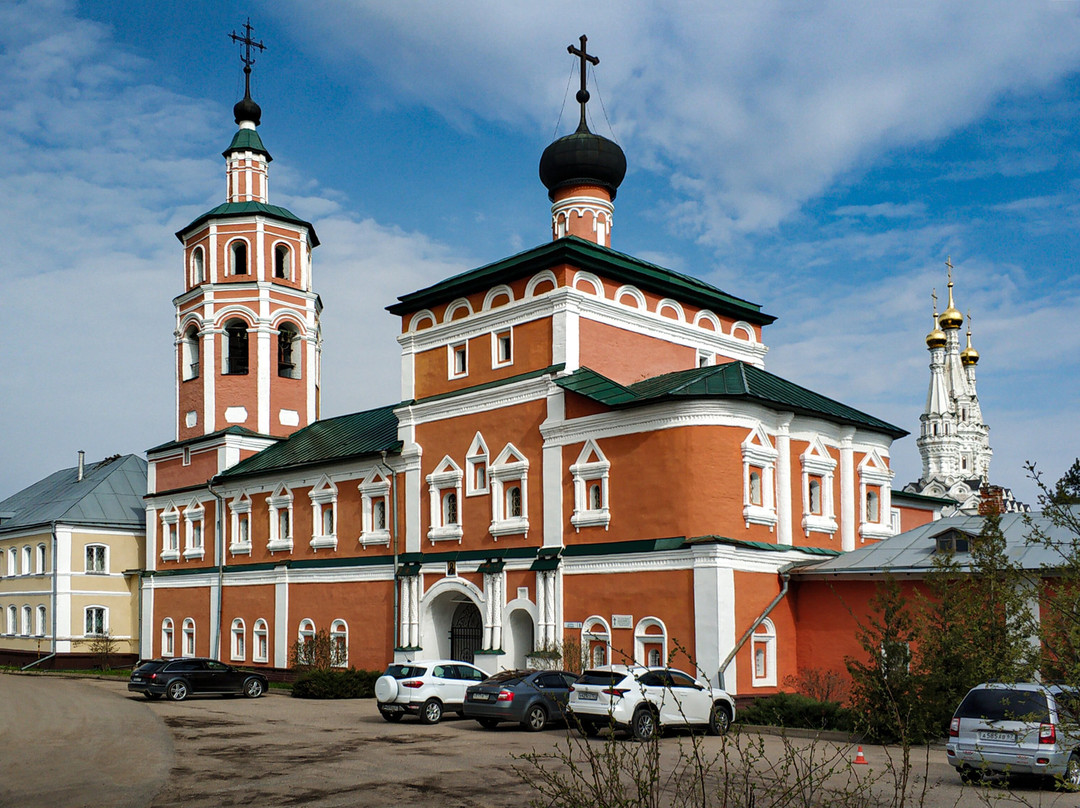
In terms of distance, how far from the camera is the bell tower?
39.6 meters

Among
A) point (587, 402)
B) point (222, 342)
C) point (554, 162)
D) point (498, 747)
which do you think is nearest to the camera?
point (498, 747)

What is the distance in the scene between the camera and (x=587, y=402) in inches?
1002

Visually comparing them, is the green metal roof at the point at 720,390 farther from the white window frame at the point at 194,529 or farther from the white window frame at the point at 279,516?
the white window frame at the point at 194,529

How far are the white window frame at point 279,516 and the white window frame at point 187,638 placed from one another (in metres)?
5.75

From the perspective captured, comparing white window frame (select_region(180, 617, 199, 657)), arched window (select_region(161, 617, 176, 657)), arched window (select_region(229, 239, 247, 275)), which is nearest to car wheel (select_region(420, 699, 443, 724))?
white window frame (select_region(180, 617, 199, 657))

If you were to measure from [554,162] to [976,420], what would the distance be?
70.4m

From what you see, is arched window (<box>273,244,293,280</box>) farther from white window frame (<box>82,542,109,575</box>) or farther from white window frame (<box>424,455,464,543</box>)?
white window frame (<box>424,455,464,543</box>)

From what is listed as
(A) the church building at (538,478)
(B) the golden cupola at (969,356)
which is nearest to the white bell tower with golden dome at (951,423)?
(B) the golden cupola at (969,356)

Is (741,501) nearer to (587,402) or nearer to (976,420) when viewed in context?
(587,402)

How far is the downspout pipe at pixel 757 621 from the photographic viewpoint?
2217 cm

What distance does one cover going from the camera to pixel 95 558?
44500 millimetres

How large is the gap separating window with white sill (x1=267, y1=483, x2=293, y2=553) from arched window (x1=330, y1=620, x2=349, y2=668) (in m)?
3.88

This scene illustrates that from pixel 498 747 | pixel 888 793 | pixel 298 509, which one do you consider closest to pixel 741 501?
pixel 498 747

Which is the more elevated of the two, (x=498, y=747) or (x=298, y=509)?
(x=298, y=509)
